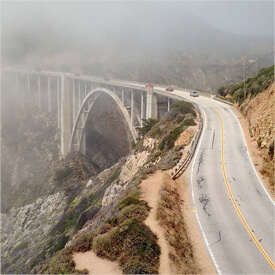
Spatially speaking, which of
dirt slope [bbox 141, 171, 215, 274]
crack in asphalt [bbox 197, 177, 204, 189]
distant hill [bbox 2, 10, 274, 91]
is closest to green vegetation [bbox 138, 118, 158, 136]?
dirt slope [bbox 141, 171, 215, 274]

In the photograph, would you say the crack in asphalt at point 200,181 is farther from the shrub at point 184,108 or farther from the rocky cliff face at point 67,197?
the shrub at point 184,108

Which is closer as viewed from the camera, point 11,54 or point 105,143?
point 105,143

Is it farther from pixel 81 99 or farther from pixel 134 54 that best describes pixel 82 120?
pixel 134 54

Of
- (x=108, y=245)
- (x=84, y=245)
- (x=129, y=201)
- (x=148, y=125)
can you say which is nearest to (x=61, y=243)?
(x=129, y=201)

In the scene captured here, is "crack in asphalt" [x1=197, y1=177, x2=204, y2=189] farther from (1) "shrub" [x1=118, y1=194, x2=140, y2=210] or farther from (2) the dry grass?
(1) "shrub" [x1=118, y1=194, x2=140, y2=210]

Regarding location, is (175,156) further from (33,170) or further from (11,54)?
(11,54)

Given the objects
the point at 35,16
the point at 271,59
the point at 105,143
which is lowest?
the point at 105,143

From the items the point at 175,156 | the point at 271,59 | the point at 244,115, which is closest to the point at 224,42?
the point at 271,59
